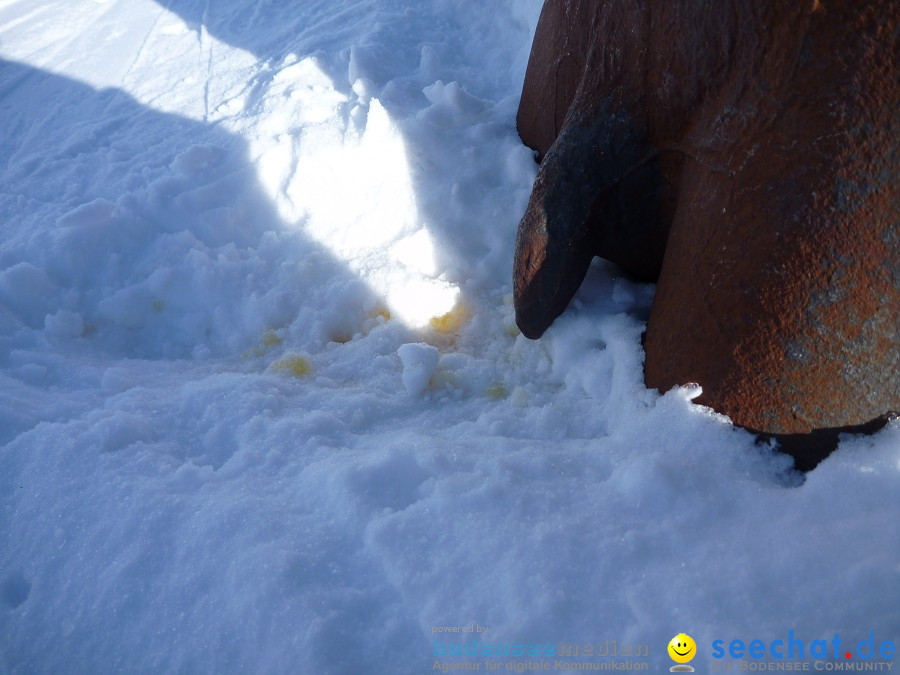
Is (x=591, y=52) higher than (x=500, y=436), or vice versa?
(x=591, y=52)

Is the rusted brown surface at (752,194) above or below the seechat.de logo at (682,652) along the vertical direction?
above

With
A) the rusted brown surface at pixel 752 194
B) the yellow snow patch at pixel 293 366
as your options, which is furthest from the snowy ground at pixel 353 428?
the rusted brown surface at pixel 752 194

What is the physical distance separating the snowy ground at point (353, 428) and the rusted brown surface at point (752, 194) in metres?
0.11

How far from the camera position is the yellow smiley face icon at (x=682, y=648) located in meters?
0.87

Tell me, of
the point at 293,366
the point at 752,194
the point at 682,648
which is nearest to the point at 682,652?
the point at 682,648

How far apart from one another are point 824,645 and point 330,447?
35.3 inches

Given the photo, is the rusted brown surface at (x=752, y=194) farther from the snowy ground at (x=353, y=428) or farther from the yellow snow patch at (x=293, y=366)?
the yellow snow patch at (x=293, y=366)

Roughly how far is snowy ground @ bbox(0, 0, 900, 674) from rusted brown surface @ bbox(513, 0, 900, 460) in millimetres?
112

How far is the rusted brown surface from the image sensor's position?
987mm

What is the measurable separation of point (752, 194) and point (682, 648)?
71 cm

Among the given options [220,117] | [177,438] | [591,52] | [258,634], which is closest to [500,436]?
[258,634]

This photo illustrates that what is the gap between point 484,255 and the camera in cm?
186

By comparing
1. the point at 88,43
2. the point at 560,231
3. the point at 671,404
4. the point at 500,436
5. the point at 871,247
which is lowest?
the point at 88,43

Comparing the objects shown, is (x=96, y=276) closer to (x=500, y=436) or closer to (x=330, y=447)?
(x=330, y=447)
